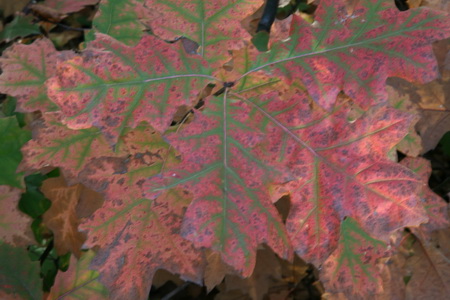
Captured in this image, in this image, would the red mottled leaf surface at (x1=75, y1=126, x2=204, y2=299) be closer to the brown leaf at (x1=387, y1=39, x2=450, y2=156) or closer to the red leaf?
the red leaf

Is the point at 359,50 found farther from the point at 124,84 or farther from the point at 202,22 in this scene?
the point at 124,84

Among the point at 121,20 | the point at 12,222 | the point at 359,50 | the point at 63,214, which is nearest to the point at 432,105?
the point at 359,50

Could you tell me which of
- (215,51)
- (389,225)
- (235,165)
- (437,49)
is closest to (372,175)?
(389,225)

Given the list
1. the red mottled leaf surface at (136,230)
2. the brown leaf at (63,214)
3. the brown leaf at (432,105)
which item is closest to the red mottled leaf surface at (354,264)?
the red mottled leaf surface at (136,230)

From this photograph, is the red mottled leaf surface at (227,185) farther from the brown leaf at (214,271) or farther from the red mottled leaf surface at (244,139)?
the brown leaf at (214,271)

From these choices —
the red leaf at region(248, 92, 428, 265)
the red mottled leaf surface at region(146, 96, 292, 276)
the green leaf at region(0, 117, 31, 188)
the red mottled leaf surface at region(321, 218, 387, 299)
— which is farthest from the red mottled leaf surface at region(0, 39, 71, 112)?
the red mottled leaf surface at region(321, 218, 387, 299)
